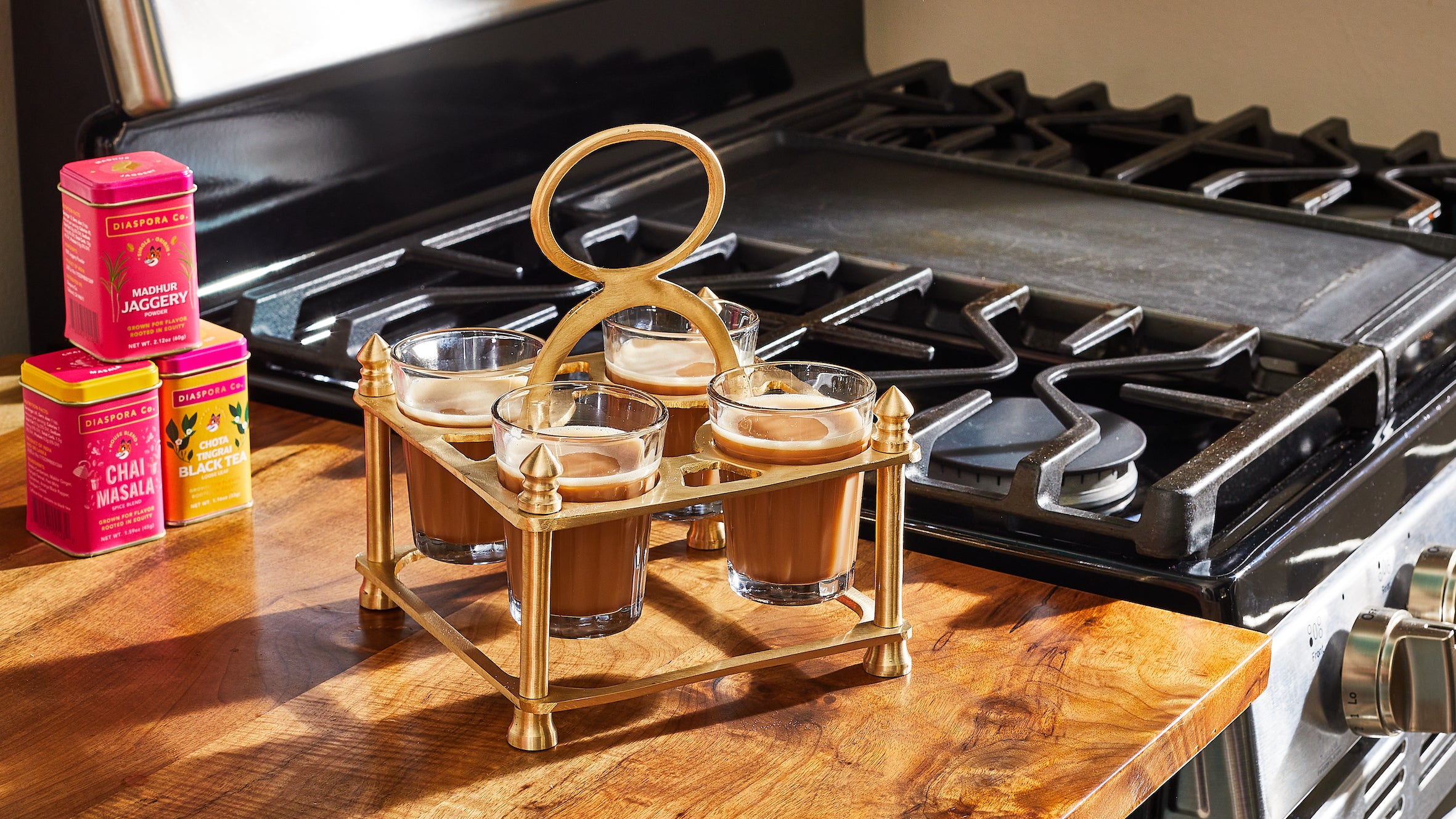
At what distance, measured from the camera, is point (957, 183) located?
4.83 ft

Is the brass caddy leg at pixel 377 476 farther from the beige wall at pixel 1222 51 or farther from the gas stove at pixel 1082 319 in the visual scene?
the beige wall at pixel 1222 51

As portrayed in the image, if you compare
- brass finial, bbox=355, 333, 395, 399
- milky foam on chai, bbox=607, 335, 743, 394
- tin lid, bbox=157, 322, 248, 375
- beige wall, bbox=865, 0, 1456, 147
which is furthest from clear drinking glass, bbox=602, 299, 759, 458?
beige wall, bbox=865, 0, 1456, 147

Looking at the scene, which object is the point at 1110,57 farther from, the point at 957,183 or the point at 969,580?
the point at 969,580

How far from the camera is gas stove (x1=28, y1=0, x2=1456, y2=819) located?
79 cm

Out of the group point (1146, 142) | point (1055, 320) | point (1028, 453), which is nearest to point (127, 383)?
point (1028, 453)

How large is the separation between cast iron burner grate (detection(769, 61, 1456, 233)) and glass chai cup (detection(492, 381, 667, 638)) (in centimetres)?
97

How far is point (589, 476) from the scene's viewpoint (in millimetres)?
594

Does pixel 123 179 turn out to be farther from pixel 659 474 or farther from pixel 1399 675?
pixel 1399 675

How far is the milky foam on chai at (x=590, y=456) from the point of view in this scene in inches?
23.4

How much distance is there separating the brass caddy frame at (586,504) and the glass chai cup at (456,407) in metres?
0.01

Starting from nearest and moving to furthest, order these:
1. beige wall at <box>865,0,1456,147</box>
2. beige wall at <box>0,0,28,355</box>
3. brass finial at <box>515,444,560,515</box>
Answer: brass finial at <box>515,444,560,515</box>
beige wall at <box>0,0,28,355</box>
beige wall at <box>865,0,1456,147</box>

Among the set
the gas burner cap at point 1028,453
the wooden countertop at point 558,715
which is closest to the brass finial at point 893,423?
the wooden countertop at point 558,715

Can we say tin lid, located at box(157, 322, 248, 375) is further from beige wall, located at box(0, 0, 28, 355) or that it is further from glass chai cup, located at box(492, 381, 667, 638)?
beige wall, located at box(0, 0, 28, 355)

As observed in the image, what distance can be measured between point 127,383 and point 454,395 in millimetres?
200
